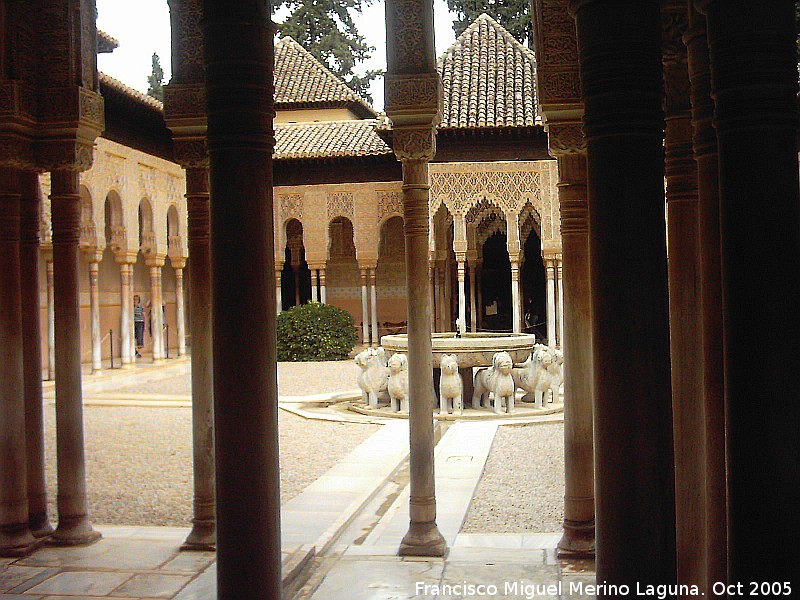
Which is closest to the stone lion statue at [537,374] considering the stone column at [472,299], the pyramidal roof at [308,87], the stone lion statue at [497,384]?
the stone lion statue at [497,384]

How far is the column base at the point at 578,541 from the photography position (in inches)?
196

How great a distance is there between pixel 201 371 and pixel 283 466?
4416 millimetres

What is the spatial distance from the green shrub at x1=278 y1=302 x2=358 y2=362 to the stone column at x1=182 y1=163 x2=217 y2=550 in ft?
55.9

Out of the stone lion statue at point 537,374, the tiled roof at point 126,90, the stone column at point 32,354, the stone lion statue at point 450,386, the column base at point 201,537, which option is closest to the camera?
the column base at point 201,537

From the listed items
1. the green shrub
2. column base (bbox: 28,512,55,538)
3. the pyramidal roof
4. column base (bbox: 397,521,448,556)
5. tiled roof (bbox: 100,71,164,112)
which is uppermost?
the pyramidal roof

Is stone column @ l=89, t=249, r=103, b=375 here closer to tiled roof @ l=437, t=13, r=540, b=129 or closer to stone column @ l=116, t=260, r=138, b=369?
stone column @ l=116, t=260, r=138, b=369

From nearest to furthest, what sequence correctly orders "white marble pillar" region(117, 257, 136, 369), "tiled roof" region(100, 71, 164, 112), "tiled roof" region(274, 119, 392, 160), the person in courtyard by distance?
"tiled roof" region(100, 71, 164, 112)
"white marble pillar" region(117, 257, 136, 369)
"tiled roof" region(274, 119, 392, 160)
the person in courtyard

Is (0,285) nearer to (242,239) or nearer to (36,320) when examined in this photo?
(36,320)

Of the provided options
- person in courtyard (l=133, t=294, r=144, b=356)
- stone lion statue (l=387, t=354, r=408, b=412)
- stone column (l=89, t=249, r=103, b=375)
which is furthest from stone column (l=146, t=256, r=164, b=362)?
stone lion statue (l=387, t=354, r=408, b=412)

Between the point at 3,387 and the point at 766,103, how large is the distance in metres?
4.65

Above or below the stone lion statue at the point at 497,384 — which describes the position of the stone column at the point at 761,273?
above

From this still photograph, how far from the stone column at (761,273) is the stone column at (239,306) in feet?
4.93

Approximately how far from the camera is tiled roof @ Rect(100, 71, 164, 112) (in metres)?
17.5

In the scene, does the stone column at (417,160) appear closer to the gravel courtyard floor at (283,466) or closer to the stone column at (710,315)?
the gravel courtyard floor at (283,466)
